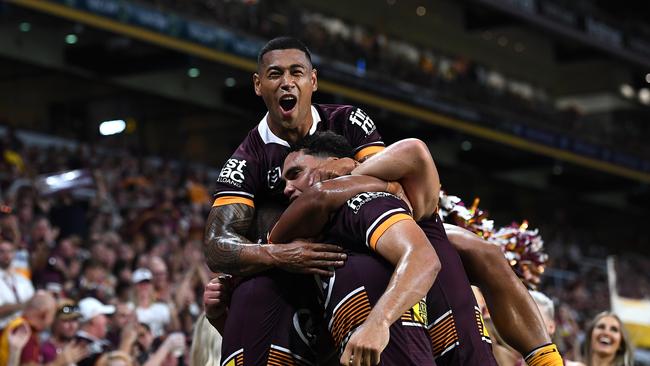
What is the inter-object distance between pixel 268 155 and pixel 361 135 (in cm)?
42

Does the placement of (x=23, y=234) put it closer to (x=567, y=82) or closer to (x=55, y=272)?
(x=55, y=272)

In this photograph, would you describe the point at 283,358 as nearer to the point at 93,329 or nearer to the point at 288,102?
the point at 288,102

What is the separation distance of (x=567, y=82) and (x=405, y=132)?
9.26 m

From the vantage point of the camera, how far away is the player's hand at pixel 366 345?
12.7 feet

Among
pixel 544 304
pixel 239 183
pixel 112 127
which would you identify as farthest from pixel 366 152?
pixel 112 127

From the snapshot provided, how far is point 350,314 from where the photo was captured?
4.18 metres

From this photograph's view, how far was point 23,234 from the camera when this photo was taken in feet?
37.7

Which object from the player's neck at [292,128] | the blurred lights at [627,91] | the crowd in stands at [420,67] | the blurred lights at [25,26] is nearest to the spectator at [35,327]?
the player's neck at [292,128]

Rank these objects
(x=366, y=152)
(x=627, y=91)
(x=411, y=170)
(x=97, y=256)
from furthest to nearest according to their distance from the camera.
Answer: (x=627, y=91) → (x=97, y=256) → (x=366, y=152) → (x=411, y=170)

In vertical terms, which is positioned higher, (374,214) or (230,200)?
(374,214)

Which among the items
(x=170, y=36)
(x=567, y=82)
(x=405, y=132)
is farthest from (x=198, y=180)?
(x=567, y=82)

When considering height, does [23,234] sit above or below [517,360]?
below

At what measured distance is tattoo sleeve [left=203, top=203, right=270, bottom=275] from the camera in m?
4.54

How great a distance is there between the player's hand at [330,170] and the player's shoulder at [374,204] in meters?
0.25
